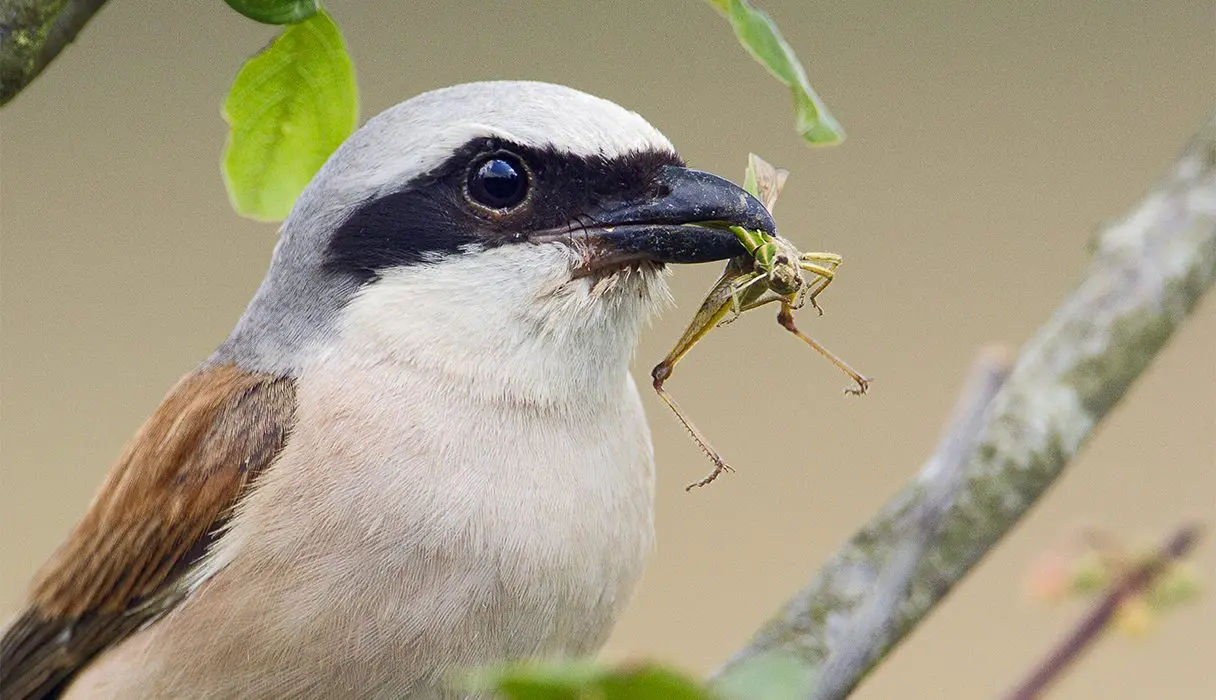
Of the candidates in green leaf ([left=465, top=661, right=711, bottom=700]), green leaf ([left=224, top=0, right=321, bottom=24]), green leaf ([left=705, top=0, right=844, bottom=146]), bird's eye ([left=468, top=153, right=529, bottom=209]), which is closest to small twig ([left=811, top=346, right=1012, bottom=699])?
green leaf ([left=465, top=661, right=711, bottom=700])

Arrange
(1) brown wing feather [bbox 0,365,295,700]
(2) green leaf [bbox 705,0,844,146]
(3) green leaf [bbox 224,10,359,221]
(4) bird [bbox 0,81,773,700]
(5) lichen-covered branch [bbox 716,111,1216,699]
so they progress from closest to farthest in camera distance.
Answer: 1. (2) green leaf [bbox 705,0,844,146]
2. (3) green leaf [bbox 224,10,359,221]
3. (5) lichen-covered branch [bbox 716,111,1216,699]
4. (4) bird [bbox 0,81,773,700]
5. (1) brown wing feather [bbox 0,365,295,700]

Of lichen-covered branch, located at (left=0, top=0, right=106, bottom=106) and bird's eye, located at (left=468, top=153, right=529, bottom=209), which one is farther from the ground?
bird's eye, located at (left=468, top=153, right=529, bottom=209)

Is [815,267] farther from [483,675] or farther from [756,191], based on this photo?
[483,675]

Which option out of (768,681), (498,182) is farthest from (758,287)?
(768,681)

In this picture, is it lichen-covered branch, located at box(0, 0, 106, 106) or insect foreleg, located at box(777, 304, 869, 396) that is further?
insect foreleg, located at box(777, 304, 869, 396)

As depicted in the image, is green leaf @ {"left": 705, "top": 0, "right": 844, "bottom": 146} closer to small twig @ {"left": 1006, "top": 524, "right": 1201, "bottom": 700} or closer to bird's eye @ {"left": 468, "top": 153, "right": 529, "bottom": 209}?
small twig @ {"left": 1006, "top": 524, "right": 1201, "bottom": 700}

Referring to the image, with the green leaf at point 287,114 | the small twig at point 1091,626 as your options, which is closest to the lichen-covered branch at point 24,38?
the green leaf at point 287,114

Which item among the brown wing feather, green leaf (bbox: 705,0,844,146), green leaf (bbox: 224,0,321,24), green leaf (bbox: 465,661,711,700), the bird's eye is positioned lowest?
the brown wing feather
